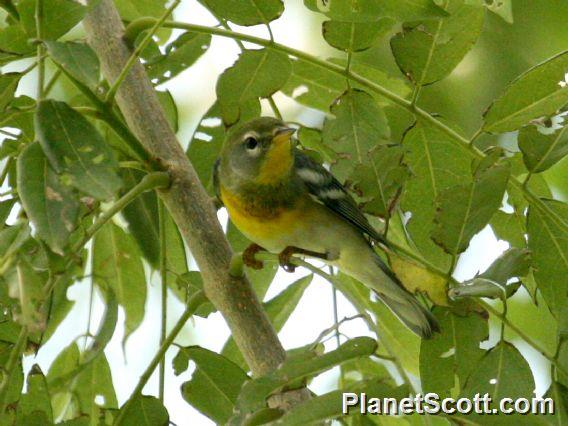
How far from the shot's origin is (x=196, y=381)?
2.26m

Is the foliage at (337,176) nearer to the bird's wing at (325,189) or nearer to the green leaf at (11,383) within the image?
the green leaf at (11,383)

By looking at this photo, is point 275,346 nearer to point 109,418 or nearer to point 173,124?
point 109,418

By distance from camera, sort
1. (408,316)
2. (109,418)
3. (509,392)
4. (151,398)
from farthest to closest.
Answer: (408,316), (109,418), (151,398), (509,392)

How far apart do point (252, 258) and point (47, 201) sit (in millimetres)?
966

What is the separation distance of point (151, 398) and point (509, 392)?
755mm

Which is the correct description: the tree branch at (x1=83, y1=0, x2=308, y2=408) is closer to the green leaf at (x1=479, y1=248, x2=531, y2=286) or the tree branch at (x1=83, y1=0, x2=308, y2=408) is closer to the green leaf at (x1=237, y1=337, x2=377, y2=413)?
the green leaf at (x1=237, y1=337, x2=377, y2=413)

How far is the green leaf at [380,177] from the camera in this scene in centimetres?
205

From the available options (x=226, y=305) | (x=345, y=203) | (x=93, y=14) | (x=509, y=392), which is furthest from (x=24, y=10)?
(x=345, y=203)

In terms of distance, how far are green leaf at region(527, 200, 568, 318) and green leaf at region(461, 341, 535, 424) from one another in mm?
193

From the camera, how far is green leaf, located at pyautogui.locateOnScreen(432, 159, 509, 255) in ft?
6.11

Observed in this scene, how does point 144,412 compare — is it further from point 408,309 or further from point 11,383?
point 408,309

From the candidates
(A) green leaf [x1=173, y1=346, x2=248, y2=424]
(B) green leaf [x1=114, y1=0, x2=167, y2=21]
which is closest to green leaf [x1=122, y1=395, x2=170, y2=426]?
(A) green leaf [x1=173, y1=346, x2=248, y2=424]

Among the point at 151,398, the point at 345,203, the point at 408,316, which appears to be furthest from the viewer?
the point at 345,203

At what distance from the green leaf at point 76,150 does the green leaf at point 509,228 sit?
3.38 feet
